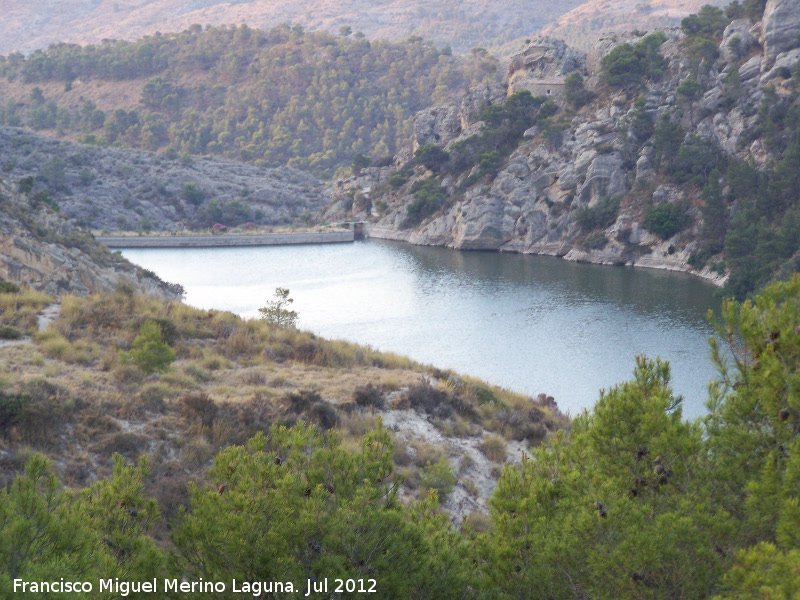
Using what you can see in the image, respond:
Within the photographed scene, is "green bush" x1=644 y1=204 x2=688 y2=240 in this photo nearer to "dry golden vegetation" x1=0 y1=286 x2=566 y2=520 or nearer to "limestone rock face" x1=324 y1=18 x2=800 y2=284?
"limestone rock face" x1=324 y1=18 x2=800 y2=284

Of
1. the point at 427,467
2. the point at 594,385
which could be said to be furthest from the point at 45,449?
the point at 594,385

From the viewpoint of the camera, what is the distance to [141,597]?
5676 millimetres

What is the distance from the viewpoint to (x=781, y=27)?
63250 mm

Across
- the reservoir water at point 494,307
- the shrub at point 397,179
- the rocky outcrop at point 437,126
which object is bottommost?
the reservoir water at point 494,307

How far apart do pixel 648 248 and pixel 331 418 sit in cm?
5330

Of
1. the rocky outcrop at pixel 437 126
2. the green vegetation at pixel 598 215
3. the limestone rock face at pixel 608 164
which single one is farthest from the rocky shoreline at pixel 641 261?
the rocky outcrop at pixel 437 126

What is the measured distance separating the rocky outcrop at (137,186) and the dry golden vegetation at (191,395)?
75.4 m

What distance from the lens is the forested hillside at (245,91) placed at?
140125mm

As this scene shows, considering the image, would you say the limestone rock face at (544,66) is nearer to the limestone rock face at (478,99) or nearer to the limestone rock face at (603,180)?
the limestone rock face at (478,99)

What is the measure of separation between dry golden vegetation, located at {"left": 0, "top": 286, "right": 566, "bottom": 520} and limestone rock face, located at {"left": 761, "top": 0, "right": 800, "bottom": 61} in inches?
2262

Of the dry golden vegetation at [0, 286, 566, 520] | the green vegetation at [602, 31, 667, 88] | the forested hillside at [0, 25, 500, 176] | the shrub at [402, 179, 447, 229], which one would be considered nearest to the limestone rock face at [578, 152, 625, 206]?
the green vegetation at [602, 31, 667, 88]

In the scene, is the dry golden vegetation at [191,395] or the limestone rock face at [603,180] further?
the limestone rock face at [603,180]

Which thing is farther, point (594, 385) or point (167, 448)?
point (594, 385)

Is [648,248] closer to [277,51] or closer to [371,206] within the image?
[371,206]
